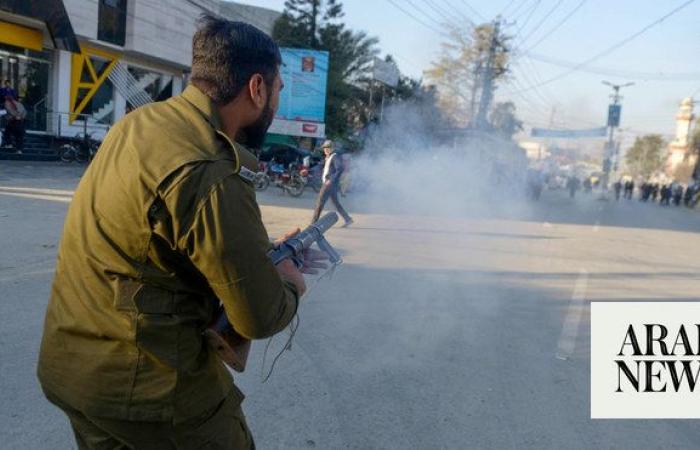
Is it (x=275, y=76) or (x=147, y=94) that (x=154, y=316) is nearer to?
(x=275, y=76)

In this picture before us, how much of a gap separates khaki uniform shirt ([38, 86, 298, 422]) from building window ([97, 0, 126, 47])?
2170 centimetres

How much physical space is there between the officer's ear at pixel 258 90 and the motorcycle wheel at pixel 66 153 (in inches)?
710

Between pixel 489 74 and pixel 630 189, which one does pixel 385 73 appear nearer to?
pixel 489 74

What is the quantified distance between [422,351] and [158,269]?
129 inches

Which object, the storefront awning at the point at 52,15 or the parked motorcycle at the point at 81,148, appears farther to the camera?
the parked motorcycle at the point at 81,148

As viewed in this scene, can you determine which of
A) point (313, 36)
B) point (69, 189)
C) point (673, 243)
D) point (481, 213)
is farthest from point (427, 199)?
point (313, 36)

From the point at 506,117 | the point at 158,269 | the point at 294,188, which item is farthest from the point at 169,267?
the point at 506,117

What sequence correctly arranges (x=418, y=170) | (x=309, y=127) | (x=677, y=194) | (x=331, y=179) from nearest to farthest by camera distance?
(x=331, y=179), (x=418, y=170), (x=309, y=127), (x=677, y=194)

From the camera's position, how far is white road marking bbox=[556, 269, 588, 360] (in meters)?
4.50

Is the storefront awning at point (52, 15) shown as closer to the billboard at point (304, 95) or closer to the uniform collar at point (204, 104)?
the billboard at point (304, 95)

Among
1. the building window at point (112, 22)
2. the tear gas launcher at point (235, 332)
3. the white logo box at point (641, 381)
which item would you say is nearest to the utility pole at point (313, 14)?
the building window at point (112, 22)

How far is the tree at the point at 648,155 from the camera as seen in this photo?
214ft

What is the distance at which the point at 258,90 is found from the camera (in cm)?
143

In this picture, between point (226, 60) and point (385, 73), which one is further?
point (385, 73)
